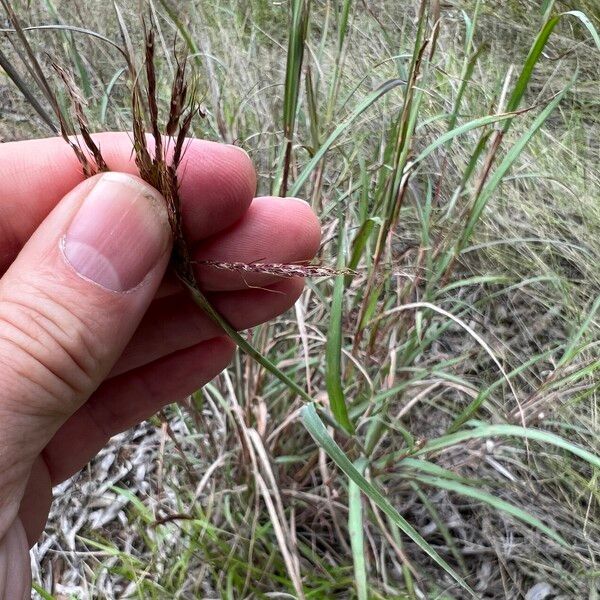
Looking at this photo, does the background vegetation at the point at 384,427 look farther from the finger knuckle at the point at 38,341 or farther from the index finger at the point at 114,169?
the finger knuckle at the point at 38,341

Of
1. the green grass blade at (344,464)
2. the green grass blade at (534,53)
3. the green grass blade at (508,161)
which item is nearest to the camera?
the green grass blade at (344,464)

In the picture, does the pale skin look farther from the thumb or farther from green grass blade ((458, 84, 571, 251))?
green grass blade ((458, 84, 571, 251))

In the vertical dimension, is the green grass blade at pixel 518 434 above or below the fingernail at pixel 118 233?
below

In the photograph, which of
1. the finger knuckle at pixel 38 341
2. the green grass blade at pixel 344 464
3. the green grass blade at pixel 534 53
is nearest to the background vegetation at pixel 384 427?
the green grass blade at pixel 534 53

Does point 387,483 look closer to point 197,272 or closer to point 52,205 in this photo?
point 197,272

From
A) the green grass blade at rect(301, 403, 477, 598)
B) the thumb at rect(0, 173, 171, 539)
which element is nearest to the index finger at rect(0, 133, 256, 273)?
the thumb at rect(0, 173, 171, 539)

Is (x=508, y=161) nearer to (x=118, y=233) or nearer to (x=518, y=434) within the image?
(x=518, y=434)

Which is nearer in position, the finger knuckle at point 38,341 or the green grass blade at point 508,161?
the finger knuckle at point 38,341

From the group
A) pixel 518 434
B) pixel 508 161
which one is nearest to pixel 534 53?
pixel 508 161
